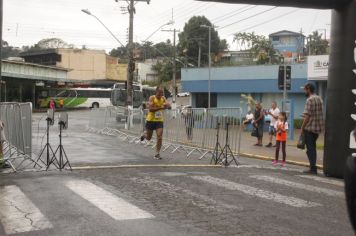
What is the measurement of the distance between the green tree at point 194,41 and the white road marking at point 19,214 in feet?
250

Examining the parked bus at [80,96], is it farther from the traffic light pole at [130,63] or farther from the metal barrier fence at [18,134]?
the metal barrier fence at [18,134]

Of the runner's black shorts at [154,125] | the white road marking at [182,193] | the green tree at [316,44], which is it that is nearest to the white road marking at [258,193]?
the white road marking at [182,193]

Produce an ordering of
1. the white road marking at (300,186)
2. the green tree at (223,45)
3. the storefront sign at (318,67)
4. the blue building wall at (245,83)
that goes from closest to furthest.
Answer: the white road marking at (300,186), the storefront sign at (318,67), the blue building wall at (245,83), the green tree at (223,45)

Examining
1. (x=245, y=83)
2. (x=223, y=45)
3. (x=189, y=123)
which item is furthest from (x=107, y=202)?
(x=223, y=45)

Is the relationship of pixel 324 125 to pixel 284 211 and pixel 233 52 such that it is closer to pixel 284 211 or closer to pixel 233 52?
pixel 284 211

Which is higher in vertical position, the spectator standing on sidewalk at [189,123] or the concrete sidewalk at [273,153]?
the spectator standing on sidewalk at [189,123]

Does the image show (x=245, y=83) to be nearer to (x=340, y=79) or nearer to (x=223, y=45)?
(x=340, y=79)

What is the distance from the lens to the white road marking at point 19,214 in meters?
6.26

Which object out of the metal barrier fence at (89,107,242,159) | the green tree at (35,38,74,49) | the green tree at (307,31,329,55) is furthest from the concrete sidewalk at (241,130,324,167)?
the green tree at (35,38,74,49)

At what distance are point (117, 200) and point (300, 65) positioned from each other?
97.6ft

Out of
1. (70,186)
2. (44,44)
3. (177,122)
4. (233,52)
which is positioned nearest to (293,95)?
(177,122)

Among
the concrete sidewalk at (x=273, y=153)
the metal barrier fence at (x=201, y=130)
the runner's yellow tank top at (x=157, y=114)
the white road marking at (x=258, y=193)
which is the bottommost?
the concrete sidewalk at (x=273, y=153)

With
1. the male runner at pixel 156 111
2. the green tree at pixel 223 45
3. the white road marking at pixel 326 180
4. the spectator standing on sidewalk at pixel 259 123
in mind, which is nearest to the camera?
the white road marking at pixel 326 180

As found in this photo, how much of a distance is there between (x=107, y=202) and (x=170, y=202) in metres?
0.91
